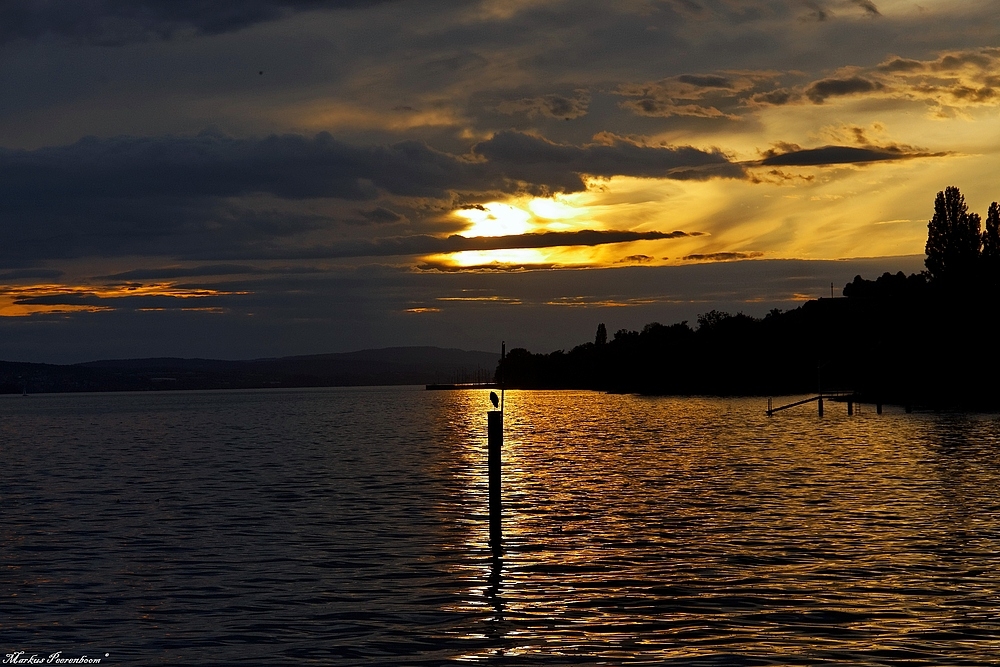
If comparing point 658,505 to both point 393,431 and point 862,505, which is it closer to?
point 862,505

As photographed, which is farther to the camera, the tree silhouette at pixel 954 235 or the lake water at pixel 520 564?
the tree silhouette at pixel 954 235

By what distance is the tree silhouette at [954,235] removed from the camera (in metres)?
166

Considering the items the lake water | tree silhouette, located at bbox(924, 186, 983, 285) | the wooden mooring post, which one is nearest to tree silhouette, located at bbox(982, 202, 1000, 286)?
tree silhouette, located at bbox(924, 186, 983, 285)

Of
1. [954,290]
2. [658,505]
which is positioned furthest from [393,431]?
[954,290]

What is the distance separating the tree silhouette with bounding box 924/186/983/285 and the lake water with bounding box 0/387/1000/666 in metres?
115

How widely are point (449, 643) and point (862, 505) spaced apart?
23872 millimetres

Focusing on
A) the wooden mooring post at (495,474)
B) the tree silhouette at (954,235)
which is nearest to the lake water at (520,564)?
the wooden mooring post at (495,474)

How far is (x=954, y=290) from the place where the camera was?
514 feet

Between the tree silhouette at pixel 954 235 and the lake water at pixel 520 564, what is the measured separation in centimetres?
11498

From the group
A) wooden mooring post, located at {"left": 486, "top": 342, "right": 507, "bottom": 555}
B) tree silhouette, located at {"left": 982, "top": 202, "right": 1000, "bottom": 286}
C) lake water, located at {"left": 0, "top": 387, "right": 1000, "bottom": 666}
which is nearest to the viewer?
lake water, located at {"left": 0, "top": 387, "right": 1000, "bottom": 666}

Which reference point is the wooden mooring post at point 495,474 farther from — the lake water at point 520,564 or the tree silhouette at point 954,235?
the tree silhouette at point 954,235

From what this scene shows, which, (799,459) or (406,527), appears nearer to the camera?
(406,527)

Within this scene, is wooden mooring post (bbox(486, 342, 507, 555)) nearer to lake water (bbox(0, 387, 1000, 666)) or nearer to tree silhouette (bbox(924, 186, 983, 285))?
lake water (bbox(0, 387, 1000, 666))

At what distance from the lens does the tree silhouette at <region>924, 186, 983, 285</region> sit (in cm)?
16600
